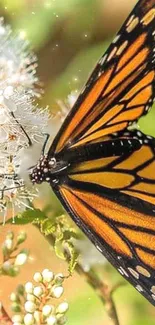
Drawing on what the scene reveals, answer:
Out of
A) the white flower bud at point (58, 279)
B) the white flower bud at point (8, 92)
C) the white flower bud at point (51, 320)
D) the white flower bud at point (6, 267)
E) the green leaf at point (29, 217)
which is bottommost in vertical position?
the white flower bud at point (51, 320)

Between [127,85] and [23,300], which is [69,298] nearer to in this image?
[23,300]

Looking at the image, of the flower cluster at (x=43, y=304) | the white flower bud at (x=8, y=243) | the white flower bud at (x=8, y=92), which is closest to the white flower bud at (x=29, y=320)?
the flower cluster at (x=43, y=304)

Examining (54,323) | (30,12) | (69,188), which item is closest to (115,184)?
(69,188)

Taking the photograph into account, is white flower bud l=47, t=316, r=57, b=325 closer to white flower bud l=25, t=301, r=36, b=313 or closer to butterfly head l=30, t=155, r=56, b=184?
white flower bud l=25, t=301, r=36, b=313

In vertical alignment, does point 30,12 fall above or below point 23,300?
above

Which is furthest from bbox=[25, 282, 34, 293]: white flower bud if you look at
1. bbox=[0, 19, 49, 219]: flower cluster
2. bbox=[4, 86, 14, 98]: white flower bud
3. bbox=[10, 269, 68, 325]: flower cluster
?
bbox=[4, 86, 14, 98]: white flower bud

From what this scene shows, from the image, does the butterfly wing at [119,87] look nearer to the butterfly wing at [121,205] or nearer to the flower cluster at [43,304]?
the butterfly wing at [121,205]

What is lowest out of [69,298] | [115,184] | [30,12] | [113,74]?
[69,298]
